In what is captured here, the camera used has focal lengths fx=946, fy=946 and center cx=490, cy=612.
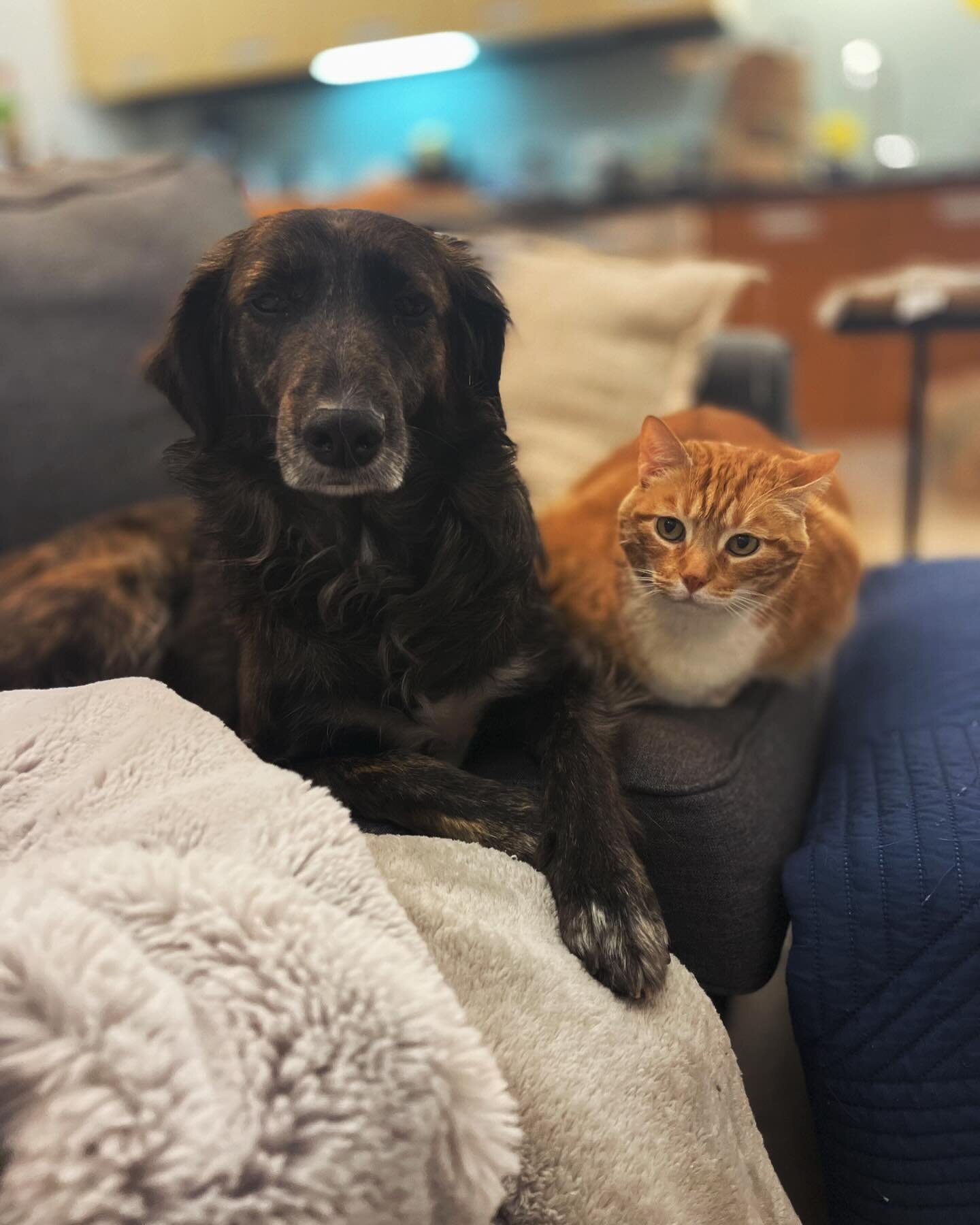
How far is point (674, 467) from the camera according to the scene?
72 centimetres

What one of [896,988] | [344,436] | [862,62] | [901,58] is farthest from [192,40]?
[896,988]

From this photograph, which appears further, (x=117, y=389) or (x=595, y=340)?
(x=595, y=340)

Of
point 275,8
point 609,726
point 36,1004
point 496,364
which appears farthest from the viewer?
point 275,8

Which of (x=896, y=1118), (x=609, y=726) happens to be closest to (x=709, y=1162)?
(x=896, y=1118)

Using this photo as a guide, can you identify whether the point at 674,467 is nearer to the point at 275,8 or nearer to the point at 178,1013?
the point at 178,1013

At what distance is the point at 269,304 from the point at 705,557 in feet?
1.18

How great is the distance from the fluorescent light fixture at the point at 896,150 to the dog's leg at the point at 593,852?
4309 mm

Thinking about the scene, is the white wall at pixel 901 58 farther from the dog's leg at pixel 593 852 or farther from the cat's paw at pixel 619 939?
the cat's paw at pixel 619 939

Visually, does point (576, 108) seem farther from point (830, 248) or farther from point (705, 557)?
point (705, 557)

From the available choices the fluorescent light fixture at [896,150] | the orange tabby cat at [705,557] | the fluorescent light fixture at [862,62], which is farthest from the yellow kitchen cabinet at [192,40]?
the orange tabby cat at [705,557]

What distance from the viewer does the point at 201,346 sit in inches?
25.9

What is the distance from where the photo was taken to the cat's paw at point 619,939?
663 millimetres

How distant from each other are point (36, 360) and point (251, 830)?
80 cm

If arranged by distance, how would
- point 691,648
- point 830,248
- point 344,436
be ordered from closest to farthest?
point 344,436 → point 691,648 → point 830,248
